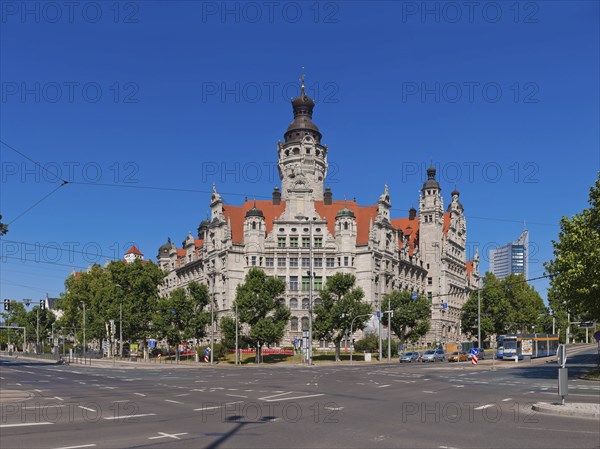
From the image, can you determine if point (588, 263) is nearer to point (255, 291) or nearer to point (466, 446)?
point (466, 446)

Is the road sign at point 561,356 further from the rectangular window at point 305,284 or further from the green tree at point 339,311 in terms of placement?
the rectangular window at point 305,284

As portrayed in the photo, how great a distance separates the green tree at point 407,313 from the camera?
8956 cm

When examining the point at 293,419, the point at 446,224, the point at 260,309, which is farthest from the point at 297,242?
the point at 293,419

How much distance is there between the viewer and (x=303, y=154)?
117875mm

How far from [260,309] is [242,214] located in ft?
122

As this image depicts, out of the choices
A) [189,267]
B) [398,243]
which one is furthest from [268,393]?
[189,267]

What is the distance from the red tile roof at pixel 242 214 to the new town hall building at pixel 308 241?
0.60 ft

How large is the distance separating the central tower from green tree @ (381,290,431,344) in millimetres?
32011

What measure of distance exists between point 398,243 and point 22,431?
10404cm

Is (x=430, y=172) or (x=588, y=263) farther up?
(x=430, y=172)

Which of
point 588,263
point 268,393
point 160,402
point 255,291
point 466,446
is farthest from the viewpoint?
point 255,291

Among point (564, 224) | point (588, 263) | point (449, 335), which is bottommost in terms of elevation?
point (449, 335)

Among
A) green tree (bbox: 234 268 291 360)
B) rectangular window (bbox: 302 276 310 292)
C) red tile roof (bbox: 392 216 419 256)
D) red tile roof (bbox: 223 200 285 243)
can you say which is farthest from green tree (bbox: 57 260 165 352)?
red tile roof (bbox: 392 216 419 256)

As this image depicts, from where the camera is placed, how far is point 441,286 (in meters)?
130
